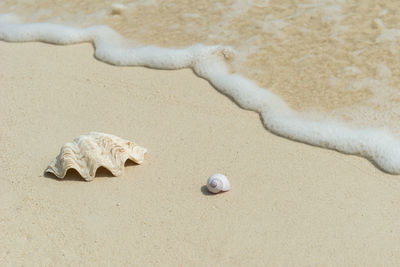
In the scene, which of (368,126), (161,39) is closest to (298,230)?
(368,126)

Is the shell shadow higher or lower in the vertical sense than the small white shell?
lower

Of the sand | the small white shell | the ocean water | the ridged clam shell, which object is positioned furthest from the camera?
the ocean water

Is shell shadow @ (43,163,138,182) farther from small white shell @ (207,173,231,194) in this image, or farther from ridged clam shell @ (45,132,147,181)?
small white shell @ (207,173,231,194)

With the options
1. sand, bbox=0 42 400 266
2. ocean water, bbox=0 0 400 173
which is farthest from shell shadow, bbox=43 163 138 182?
ocean water, bbox=0 0 400 173

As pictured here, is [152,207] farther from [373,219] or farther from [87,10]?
[87,10]

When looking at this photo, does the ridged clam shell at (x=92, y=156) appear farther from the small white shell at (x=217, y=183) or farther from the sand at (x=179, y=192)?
the small white shell at (x=217, y=183)

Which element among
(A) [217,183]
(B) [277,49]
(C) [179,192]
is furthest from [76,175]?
(B) [277,49]
